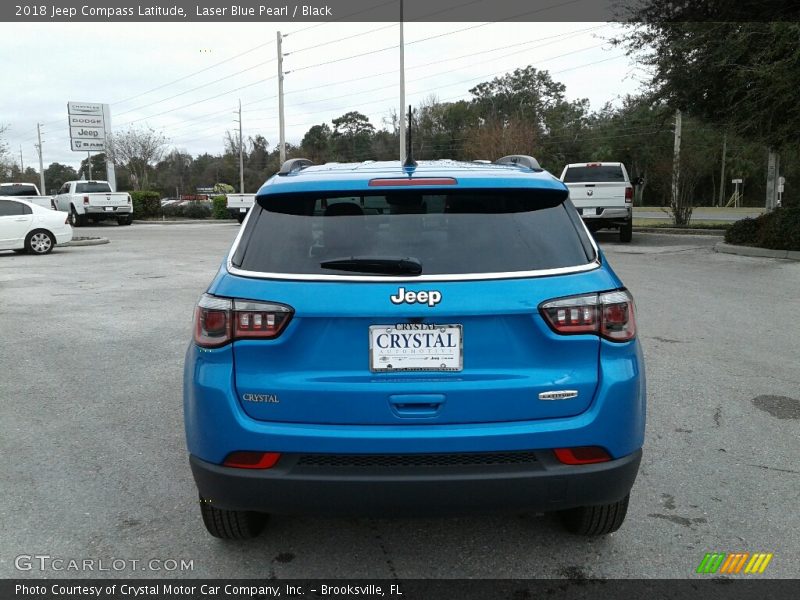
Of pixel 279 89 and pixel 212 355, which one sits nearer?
pixel 212 355

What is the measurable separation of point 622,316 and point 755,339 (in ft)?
18.1

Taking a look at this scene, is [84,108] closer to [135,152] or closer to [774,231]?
[135,152]

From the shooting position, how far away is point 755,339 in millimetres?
7371

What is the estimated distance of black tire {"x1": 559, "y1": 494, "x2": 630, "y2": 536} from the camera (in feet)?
10.1

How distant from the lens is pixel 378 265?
8.75 feet

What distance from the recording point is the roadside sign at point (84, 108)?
43.0 meters

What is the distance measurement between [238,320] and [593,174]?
1850 centimetres

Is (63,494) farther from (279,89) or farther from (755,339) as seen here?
(279,89)

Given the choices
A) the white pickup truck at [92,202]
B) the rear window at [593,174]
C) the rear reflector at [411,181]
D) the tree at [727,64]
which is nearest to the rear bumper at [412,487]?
the rear reflector at [411,181]

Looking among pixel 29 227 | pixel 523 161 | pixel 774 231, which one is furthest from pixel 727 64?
pixel 29 227

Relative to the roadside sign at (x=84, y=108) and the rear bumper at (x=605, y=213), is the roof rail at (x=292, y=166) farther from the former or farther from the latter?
the roadside sign at (x=84, y=108)

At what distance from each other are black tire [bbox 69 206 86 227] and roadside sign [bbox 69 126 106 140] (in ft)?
45.2

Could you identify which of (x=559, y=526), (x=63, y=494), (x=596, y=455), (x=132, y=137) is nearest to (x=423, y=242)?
(x=596, y=455)

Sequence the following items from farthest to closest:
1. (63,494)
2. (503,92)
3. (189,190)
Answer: (189,190) < (503,92) < (63,494)
